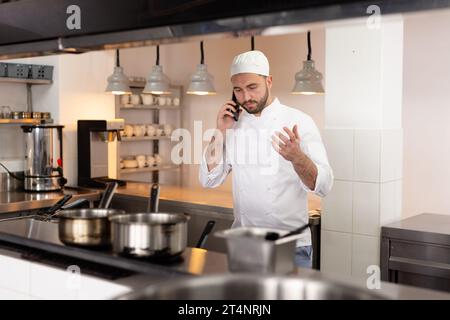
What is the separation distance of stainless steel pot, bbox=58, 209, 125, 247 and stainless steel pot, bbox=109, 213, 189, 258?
12 cm

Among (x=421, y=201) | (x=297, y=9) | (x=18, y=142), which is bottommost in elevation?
(x=421, y=201)

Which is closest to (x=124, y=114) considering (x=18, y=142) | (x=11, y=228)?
(x=18, y=142)

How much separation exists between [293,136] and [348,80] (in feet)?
3.58

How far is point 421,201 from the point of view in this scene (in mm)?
5730

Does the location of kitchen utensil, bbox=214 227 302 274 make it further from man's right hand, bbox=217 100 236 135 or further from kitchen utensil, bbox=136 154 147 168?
kitchen utensil, bbox=136 154 147 168

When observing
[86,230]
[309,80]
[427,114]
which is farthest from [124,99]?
[86,230]

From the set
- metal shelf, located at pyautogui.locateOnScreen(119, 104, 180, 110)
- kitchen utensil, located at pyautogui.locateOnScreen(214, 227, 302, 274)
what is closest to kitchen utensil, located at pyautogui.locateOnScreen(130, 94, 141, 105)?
metal shelf, located at pyautogui.locateOnScreen(119, 104, 180, 110)

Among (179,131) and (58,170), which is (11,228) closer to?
(58,170)

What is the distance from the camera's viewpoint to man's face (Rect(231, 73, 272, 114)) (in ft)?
11.1

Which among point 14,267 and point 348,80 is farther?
point 348,80

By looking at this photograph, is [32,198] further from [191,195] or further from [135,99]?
[135,99]

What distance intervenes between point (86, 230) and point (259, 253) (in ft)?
2.38

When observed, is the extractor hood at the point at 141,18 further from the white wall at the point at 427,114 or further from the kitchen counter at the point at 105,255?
the white wall at the point at 427,114

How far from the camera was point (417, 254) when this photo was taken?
347 centimetres
